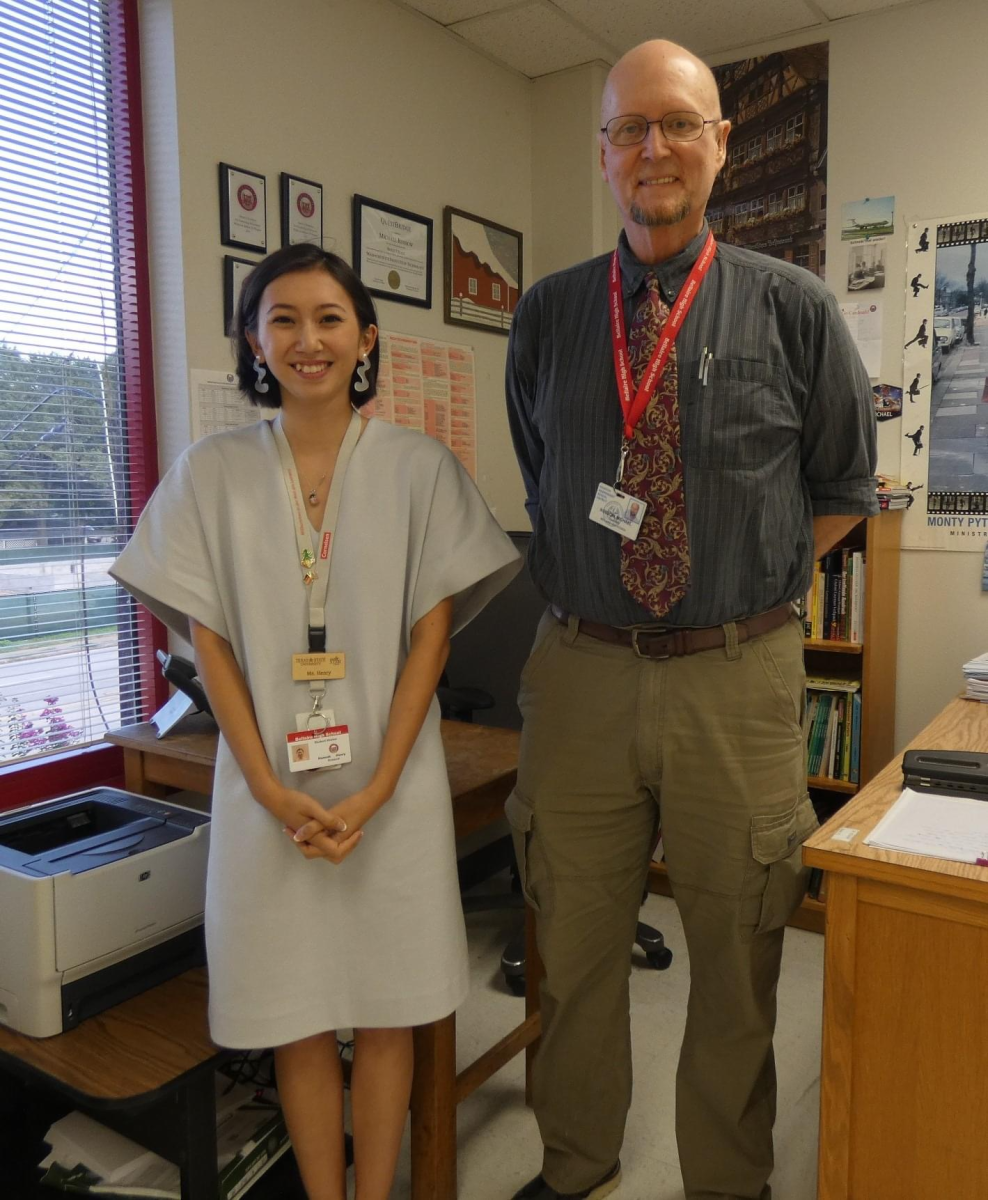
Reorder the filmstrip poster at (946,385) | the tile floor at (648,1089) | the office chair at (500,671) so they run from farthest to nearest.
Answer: the filmstrip poster at (946,385), the office chair at (500,671), the tile floor at (648,1089)

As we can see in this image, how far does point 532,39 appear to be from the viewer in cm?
307

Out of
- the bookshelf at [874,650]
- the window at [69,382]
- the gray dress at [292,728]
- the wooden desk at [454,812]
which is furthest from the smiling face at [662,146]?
the bookshelf at [874,650]

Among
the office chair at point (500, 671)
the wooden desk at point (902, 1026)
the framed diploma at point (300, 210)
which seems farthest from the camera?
the office chair at point (500, 671)

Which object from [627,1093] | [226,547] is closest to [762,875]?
[627,1093]

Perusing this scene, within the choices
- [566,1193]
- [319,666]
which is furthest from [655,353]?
[566,1193]

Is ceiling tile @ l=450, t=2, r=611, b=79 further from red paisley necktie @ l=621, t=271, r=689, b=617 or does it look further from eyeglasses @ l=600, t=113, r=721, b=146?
red paisley necktie @ l=621, t=271, r=689, b=617

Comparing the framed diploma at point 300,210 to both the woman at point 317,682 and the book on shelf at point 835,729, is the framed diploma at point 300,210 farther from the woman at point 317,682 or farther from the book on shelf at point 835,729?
the book on shelf at point 835,729

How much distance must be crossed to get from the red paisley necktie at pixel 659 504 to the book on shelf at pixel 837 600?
155 cm

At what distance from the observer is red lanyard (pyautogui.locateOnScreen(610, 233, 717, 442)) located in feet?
4.88

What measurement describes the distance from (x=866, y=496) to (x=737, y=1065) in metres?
0.92

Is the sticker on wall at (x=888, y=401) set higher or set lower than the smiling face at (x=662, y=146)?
lower

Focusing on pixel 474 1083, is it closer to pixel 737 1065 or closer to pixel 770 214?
pixel 737 1065

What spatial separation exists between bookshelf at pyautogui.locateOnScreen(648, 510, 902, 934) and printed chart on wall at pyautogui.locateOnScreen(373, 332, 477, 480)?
1222 mm

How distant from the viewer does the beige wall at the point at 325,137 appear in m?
2.32
